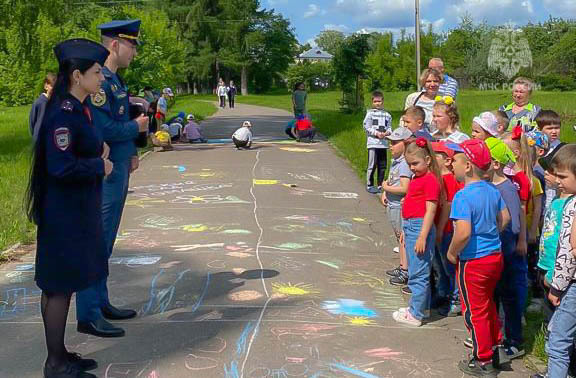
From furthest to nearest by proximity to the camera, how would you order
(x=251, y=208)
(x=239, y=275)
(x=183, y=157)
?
(x=183, y=157)
(x=251, y=208)
(x=239, y=275)

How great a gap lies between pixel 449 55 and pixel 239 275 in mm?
72221

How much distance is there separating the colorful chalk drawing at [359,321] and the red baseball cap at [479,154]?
151 cm

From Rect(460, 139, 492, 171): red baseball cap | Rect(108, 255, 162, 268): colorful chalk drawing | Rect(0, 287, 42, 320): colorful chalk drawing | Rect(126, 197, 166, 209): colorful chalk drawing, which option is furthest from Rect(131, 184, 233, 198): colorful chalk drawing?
Rect(460, 139, 492, 171): red baseball cap

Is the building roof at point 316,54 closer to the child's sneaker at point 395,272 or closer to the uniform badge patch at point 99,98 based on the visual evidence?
the child's sneaker at point 395,272

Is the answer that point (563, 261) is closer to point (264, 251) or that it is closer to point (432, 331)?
point (432, 331)

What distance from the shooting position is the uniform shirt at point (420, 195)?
4.67m

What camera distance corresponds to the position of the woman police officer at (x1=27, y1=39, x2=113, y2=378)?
3.74 m

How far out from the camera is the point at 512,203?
425 cm

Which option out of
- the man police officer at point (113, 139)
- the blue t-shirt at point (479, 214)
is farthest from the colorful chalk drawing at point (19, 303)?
the blue t-shirt at point (479, 214)

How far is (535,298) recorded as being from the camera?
5469mm

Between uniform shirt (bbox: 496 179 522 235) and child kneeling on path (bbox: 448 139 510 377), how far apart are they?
0.59 ft

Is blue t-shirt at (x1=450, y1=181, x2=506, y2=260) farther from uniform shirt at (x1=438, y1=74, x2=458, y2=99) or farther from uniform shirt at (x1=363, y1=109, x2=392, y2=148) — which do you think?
uniform shirt at (x1=363, y1=109, x2=392, y2=148)

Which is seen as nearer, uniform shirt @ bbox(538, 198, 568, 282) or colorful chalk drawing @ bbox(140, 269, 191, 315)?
uniform shirt @ bbox(538, 198, 568, 282)

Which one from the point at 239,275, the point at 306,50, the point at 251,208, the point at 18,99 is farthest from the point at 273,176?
the point at 306,50
